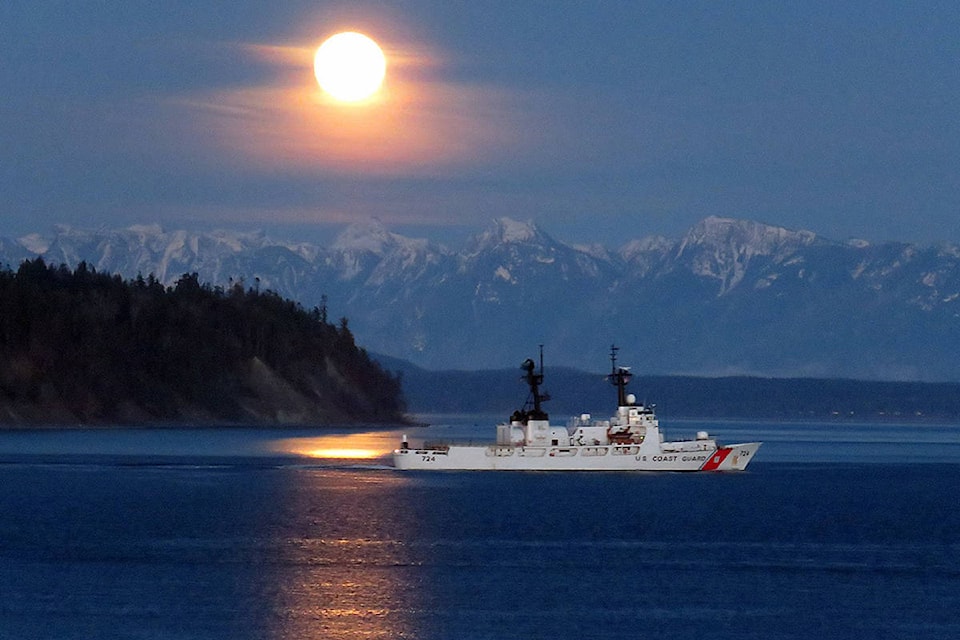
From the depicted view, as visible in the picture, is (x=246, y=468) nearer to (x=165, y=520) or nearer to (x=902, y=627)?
(x=165, y=520)

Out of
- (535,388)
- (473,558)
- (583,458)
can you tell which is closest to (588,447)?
(583,458)

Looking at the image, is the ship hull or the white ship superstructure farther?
the ship hull

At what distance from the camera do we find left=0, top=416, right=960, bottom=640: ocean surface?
232 feet

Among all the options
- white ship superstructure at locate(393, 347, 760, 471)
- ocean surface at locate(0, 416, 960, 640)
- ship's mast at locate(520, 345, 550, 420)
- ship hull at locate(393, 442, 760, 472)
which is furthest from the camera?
ship hull at locate(393, 442, 760, 472)

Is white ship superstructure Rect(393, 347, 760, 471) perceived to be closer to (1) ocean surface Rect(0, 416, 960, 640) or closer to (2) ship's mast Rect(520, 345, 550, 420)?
(2) ship's mast Rect(520, 345, 550, 420)

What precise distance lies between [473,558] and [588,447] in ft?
193

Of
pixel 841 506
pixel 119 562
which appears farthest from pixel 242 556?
pixel 841 506

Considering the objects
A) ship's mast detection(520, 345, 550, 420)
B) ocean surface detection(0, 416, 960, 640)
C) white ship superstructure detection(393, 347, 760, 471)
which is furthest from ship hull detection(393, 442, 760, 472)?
ship's mast detection(520, 345, 550, 420)

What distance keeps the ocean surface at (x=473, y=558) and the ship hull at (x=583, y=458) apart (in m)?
1.49

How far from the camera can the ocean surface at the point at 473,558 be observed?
70.8m

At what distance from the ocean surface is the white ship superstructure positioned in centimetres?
180

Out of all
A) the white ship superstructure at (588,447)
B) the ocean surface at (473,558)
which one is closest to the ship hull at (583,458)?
the white ship superstructure at (588,447)

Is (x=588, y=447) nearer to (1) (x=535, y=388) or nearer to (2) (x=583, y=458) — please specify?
(2) (x=583, y=458)

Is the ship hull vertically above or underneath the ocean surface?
above
